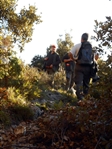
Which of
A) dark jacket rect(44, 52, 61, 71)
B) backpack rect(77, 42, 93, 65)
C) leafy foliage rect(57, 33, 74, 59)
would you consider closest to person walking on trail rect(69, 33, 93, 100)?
backpack rect(77, 42, 93, 65)

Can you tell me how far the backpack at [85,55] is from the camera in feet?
27.9

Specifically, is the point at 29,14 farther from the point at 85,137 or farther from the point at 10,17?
the point at 85,137

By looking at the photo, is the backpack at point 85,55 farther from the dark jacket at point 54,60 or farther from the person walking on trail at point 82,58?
the dark jacket at point 54,60

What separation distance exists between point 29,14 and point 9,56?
11.9ft

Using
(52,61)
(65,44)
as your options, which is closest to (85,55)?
(52,61)

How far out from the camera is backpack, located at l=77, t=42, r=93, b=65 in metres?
8.49

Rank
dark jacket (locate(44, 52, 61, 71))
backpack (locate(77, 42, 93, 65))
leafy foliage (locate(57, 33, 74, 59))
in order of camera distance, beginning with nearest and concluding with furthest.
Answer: backpack (locate(77, 42, 93, 65)), dark jacket (locate(44, 52, 61, 71)), leafy foliage (locate(57, 33, 74, 59))

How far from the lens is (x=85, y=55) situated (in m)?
8.48

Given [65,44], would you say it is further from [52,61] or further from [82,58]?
[82,58]

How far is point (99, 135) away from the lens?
151 inches

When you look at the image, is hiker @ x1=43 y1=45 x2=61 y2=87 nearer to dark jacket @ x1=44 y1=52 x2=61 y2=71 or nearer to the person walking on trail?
dark jacket @ x1=44 y1=52 x2=61 y2=71

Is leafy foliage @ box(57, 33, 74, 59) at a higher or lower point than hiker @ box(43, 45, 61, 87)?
higher

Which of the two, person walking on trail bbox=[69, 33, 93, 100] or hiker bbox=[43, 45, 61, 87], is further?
hiker bbox=[43, 45, 61, 87]

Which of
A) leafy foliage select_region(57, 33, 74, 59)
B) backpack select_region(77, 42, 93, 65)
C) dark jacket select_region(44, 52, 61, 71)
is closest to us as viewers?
backpack select_region(77, 42, 93, 65)
